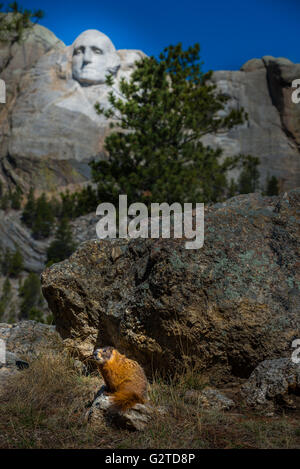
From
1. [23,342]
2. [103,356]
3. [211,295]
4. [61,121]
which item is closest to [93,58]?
[61,121]

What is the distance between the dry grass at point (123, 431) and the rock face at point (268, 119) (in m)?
36.9

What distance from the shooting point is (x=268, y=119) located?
1638 inches

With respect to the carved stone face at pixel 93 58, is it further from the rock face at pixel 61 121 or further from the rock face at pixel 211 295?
the rock face at pixel 211 295

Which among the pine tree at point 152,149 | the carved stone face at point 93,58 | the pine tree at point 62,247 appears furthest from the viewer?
the carved stone face at point 93,58

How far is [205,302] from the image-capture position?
3912 mm

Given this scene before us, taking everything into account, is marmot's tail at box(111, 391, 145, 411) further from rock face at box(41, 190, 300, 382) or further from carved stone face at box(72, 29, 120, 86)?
carved stone face at box(72, 29, 120, 86)

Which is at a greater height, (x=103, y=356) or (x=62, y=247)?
(x=62, y=247)

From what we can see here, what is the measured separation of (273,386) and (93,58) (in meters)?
42.8

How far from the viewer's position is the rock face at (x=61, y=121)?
40.2 metres

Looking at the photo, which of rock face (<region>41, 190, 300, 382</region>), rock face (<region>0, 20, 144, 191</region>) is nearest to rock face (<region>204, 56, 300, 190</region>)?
rock face (<region>0, 20, 144, 191</region>)

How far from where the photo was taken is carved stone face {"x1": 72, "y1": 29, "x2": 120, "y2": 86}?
40969mm

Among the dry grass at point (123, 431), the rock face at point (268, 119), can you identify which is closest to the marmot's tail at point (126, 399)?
the dry grass at point (123, 431)

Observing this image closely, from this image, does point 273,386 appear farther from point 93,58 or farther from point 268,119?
point 93,58

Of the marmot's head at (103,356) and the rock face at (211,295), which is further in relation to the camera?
the rock face at (211,295)
